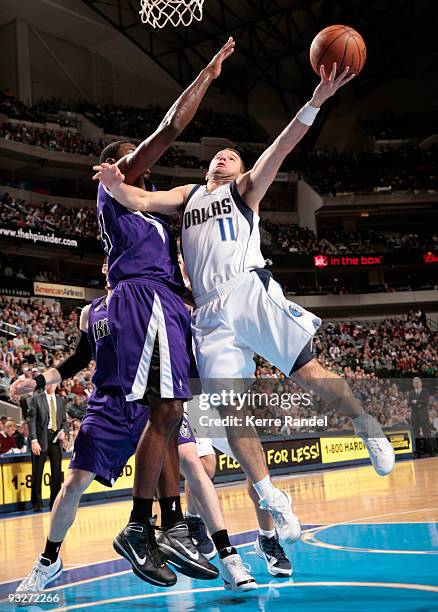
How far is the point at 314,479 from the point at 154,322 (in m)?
11.5

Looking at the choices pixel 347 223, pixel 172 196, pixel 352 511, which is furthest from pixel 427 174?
pixel 172 196

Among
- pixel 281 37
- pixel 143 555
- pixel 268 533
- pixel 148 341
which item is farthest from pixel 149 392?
pixel 281 37

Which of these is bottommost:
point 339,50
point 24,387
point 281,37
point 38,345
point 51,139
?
point 24,387

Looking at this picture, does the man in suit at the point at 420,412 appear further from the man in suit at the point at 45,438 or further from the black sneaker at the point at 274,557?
the black sneaker at the point at 274,557

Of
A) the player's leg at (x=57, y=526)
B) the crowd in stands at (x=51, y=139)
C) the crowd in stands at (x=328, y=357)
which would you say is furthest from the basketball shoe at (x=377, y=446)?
the crowd in stands at (x=51, y=139)

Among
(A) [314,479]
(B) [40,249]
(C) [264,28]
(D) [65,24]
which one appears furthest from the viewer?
(C) [264,28]

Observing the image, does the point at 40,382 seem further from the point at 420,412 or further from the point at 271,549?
the point at 420,412

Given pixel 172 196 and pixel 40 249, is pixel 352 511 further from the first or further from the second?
pixel 40 249

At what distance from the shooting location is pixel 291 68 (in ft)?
139

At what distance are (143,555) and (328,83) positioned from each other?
295 centimetres

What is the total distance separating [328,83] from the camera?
186 inches

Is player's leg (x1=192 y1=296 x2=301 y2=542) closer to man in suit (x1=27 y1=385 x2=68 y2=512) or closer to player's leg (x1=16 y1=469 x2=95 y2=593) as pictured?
player's leg (x1=16 y1=469 x2=95 y2=593)

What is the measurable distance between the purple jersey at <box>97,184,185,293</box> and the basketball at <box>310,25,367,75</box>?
4.68ft

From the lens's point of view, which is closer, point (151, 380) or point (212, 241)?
point (151, 380)
